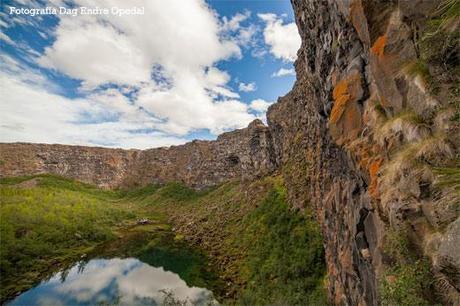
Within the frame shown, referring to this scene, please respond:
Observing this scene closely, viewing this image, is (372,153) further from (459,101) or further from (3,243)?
(3,243)

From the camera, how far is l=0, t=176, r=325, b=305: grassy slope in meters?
20.7

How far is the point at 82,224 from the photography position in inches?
1620

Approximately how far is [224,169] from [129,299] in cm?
4876

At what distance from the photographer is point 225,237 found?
118ft

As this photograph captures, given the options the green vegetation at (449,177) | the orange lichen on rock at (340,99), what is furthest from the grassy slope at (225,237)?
the green vegetation at (449,177)

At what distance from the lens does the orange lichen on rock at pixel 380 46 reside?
8.97 metres

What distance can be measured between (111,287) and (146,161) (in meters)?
73.8

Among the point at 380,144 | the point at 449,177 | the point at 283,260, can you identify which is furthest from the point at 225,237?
the point at 449,177

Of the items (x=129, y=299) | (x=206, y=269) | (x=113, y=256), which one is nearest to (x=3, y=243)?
(x=113, y=256)

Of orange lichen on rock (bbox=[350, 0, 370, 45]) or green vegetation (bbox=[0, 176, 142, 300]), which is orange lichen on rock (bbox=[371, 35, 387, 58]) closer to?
orange lichen on rock (bbox=[350, 0, 370, 45])

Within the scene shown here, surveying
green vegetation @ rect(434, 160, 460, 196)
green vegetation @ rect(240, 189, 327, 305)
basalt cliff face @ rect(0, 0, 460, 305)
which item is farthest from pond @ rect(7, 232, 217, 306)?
green vegetation @ rect(434, 160, 460, 196)

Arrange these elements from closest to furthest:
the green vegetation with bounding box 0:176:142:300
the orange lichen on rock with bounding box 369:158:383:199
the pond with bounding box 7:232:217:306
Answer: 1. the orange lichen on rock with bounding box 369:158:383:199
2. the pond with bounding box 7:232:217:306
3. the green vegetation with bounding box 0:176:142:300

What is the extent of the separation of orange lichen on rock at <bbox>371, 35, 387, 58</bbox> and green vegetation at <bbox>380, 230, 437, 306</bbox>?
19.2ft

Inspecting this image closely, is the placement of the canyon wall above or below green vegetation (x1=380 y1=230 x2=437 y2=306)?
above
